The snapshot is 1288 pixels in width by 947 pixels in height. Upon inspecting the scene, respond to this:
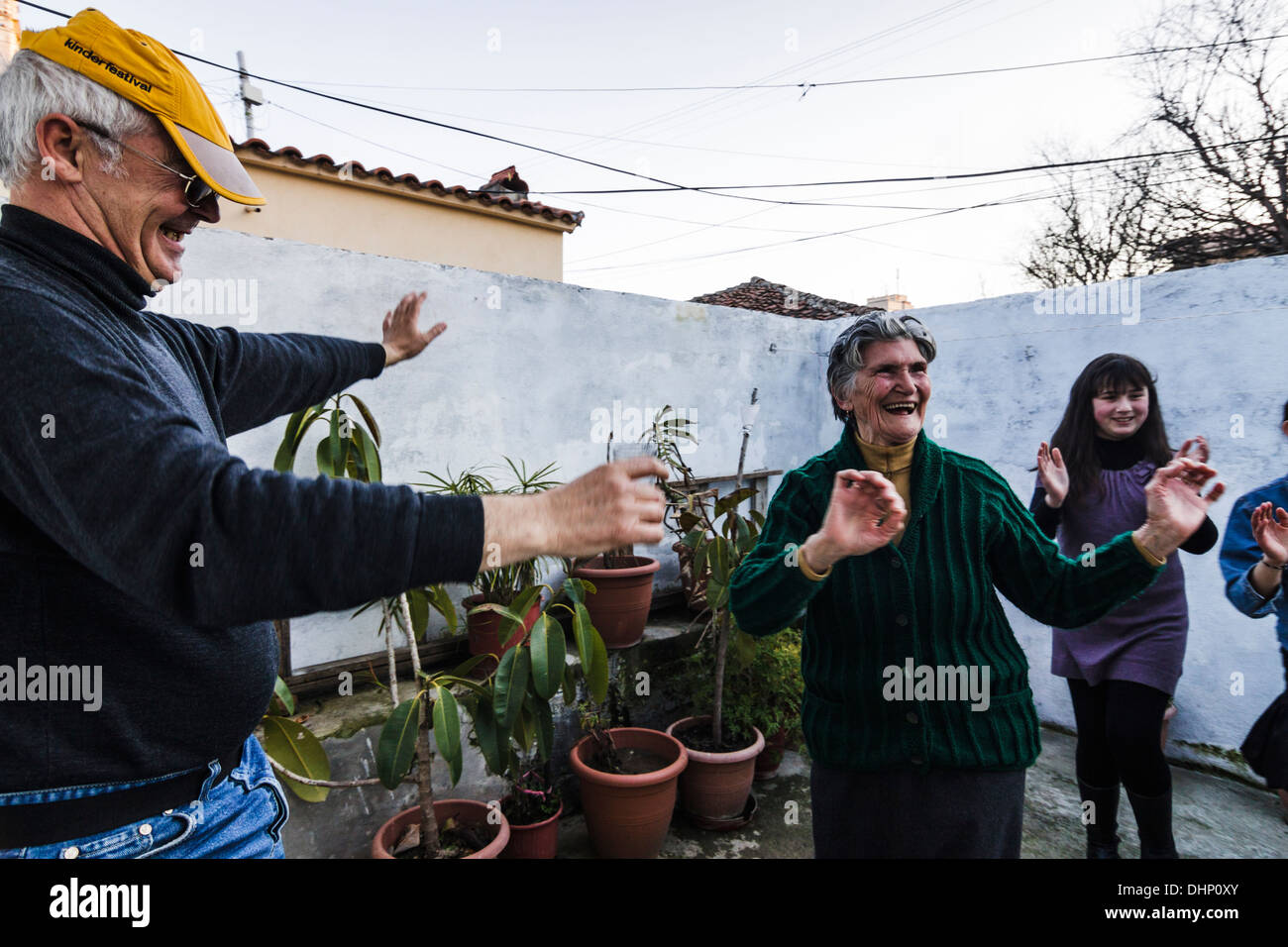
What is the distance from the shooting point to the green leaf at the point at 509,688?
2.10 metres

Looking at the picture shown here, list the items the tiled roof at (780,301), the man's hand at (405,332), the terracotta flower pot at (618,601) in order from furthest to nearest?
1. the tiled roof at (780,301)
2. the terracotta flower pot at (618,601)
3. the man's hand at (405,332)

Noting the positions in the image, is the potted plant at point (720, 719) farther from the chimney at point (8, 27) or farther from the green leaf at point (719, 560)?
the chimney at point (8, 27)

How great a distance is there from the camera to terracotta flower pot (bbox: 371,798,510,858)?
7.22 feet

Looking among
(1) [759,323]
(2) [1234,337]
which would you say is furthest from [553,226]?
(2) [1234,337]

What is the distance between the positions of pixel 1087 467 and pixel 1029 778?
72.9 inches

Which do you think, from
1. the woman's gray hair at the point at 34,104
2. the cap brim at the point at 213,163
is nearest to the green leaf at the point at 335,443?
the cap brim at the point at 213,163

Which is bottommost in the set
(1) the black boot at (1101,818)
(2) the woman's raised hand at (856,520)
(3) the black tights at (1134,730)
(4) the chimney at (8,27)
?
(1) the black boot at (1101,818)

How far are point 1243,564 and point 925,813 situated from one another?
1.47 metres

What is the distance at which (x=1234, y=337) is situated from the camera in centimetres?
319

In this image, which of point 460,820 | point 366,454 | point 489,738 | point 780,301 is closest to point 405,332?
point 366,454

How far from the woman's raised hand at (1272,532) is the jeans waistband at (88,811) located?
2.56 meters

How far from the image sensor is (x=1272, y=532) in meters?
1.91

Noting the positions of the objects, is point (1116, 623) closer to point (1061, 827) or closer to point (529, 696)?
point (1061, 827)
